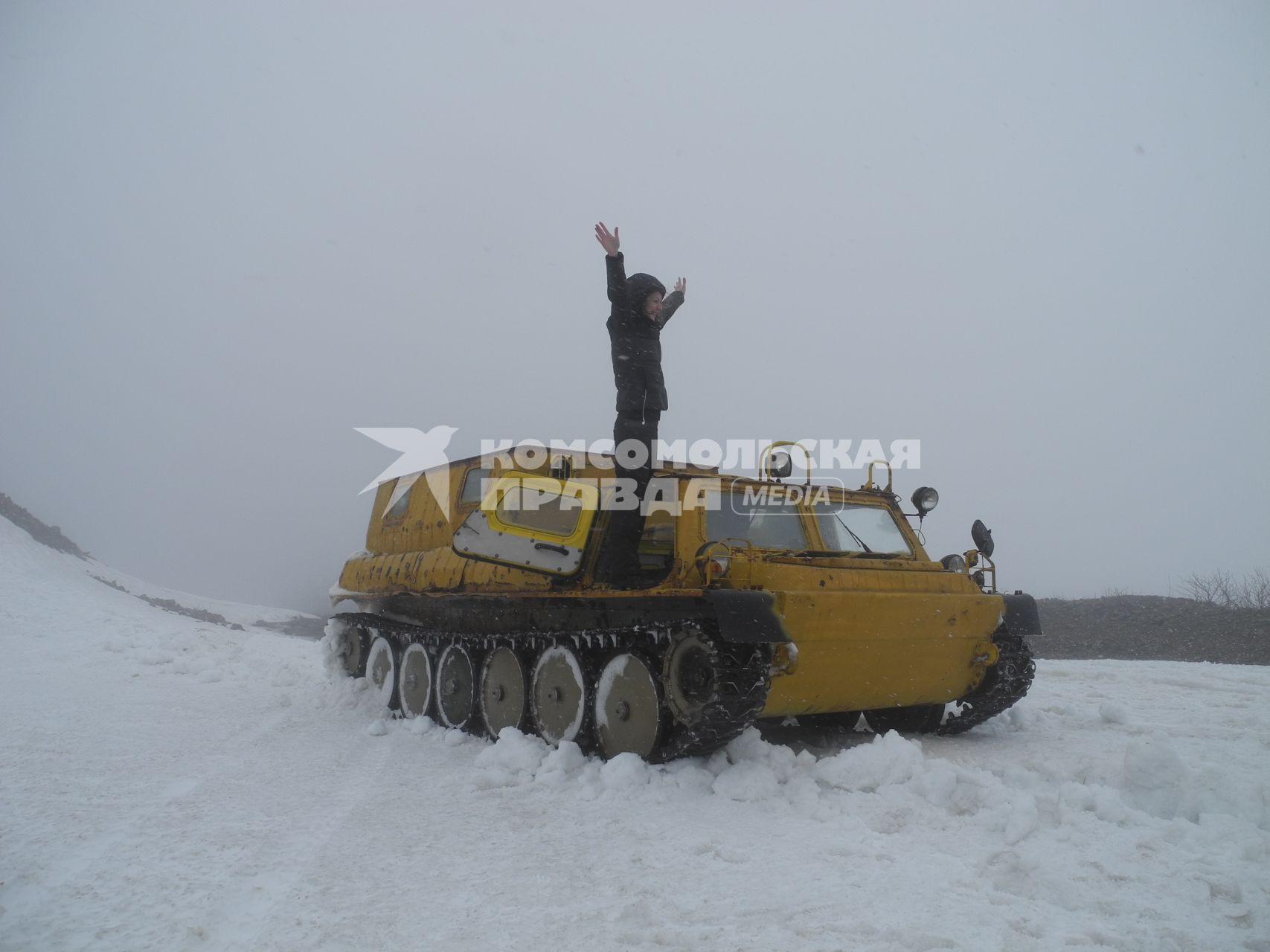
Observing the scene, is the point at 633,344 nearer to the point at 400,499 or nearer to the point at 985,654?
the point at 985,654

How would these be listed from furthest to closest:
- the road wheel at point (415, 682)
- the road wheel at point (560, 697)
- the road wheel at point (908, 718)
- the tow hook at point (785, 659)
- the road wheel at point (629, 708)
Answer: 1. the road wheel at point (415, 682)
2. the road wheel at point (908, 718)
3. the road wheel at point (560, 697)
4. the road wheel at point (629, 708)
5. the tow hook at point (785, 659)

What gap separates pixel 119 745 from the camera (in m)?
5.82

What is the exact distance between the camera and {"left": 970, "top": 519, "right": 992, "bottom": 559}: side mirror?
6.40m

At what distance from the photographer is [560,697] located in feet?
19.8

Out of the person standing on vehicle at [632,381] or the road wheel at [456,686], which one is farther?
the road wheel at [456,686]

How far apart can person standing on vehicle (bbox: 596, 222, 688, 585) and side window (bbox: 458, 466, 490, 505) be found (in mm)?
2034

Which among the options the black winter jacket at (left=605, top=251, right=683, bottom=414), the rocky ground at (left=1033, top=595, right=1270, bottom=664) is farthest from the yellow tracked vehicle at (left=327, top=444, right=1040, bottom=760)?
the rocky ground at (left=1033, top=595, right=1270, bottom=664)

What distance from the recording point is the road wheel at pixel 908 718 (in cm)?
678

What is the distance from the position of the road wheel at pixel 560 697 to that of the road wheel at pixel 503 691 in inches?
6.1

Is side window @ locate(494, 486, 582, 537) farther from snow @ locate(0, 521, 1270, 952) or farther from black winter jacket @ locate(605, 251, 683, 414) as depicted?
snow @ locate(0, 521, 1270, 952)

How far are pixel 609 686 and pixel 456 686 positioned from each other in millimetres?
2277

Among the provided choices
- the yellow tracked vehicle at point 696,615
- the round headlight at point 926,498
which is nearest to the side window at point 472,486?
the yellow tracked vehicle at point 696,615

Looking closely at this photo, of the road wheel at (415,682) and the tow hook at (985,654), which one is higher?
the tow hook at (985,654)

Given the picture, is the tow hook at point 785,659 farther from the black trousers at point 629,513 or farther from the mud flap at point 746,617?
the black trousers at point 629,513
